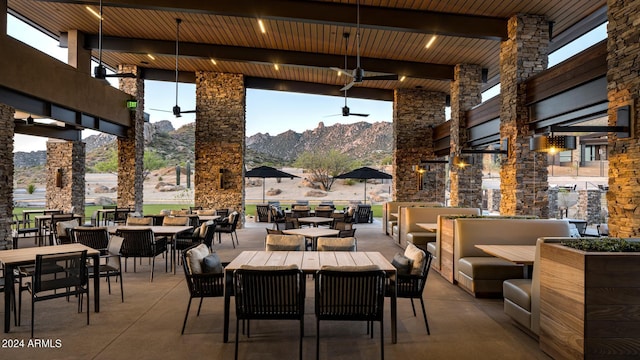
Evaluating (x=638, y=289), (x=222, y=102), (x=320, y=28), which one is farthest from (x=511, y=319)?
(x=222, y=102)

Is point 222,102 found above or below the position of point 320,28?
below

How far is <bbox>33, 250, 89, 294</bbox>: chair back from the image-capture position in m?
3.79

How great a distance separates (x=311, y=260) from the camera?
13.7 feet

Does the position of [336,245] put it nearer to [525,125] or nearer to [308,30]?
[525,125]

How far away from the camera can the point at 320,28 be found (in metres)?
9.53

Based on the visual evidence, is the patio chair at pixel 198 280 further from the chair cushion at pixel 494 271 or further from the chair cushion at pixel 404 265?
the chair cushion at pixel 494 271

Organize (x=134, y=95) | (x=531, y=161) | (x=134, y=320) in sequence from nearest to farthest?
(x=134, y=320), (x=531, y=161), (x=134, y=95)

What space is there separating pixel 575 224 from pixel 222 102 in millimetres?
11425

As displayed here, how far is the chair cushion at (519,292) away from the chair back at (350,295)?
1.68 meters

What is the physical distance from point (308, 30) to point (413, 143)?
22.8 ft

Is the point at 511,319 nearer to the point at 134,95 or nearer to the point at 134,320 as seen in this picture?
the point at 134,320

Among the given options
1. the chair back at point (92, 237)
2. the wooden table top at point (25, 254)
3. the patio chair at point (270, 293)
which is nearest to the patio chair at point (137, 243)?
the chair back at point (92, 237)

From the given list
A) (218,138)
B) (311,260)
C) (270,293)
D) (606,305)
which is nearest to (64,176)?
(218,138)

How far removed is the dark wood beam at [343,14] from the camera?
7.92 metres
